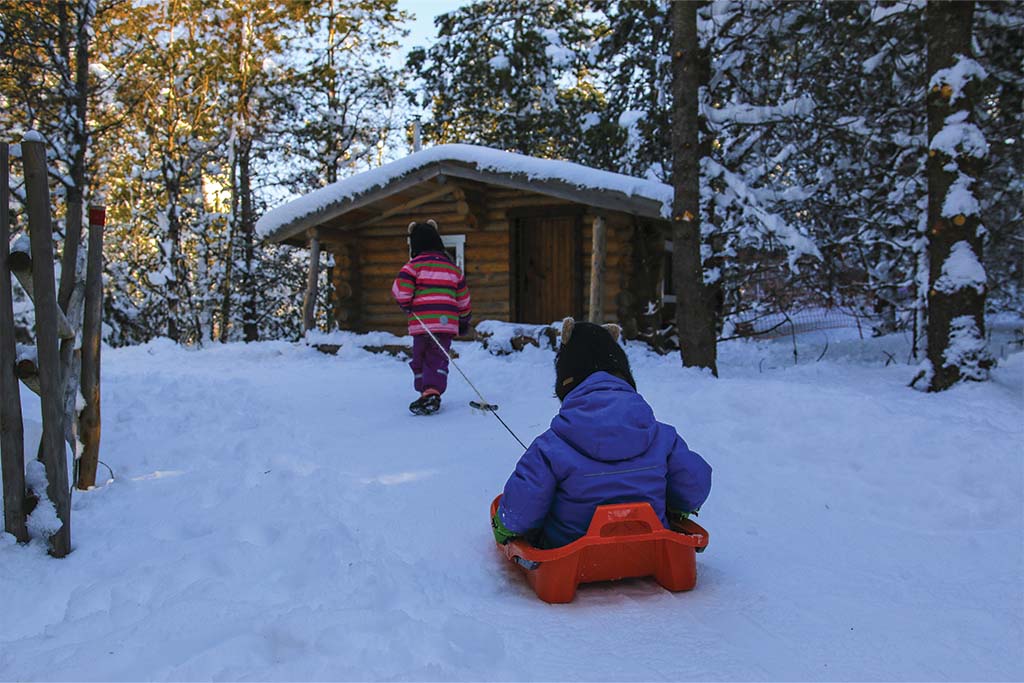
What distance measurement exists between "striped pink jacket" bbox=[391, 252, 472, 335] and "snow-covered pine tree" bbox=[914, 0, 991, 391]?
5048mm

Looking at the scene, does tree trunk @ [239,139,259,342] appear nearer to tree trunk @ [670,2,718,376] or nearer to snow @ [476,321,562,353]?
snow @ [476,321,562,353]

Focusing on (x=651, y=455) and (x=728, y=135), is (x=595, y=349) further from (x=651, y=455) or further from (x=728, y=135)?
(x=728, y=135)

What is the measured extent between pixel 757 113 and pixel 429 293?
4.95 m

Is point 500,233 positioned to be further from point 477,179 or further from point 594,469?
point 594,469

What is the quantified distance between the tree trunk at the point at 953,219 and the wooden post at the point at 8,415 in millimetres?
7680

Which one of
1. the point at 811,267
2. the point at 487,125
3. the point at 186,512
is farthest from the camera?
the point at 487,125

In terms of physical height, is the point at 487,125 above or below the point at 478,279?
above

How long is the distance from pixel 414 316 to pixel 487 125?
53.3 feet

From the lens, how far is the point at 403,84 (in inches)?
882

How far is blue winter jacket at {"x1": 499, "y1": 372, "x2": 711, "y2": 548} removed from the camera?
9.25 feet

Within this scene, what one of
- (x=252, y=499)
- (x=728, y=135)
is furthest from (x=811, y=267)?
(x=252, y=499)

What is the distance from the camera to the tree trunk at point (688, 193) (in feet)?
27.6

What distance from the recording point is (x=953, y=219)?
22.8ft

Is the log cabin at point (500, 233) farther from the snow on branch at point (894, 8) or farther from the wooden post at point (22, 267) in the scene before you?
the wooden post at point (22, 267)
